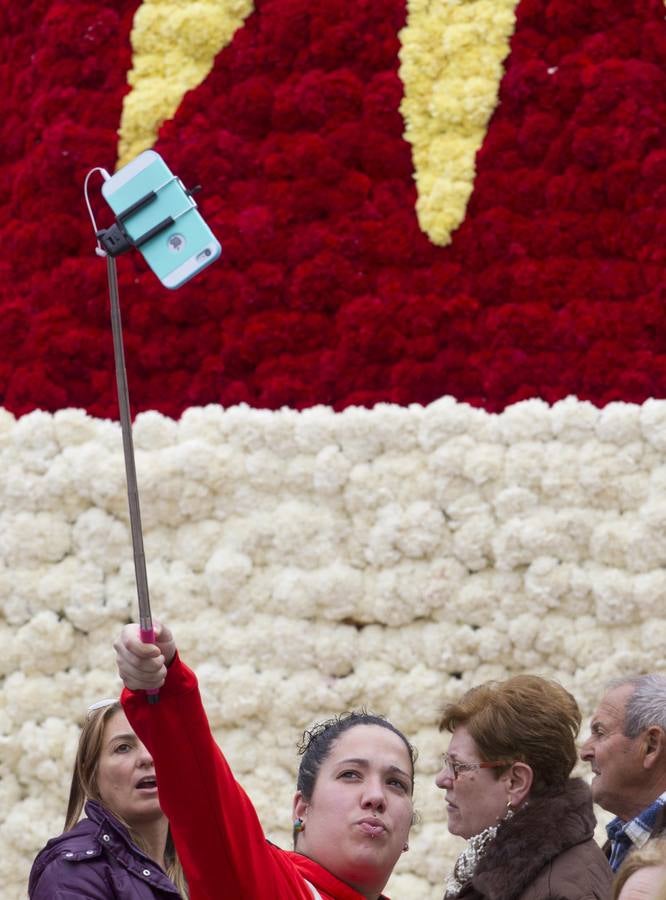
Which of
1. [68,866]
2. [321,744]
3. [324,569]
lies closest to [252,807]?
[321,744]

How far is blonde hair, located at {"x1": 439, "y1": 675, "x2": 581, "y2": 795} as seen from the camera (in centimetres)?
290

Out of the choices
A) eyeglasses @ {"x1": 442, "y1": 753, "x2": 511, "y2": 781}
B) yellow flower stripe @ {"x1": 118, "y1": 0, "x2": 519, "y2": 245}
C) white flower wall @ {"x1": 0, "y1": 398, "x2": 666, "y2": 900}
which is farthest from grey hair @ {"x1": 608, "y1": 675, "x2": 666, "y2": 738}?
yellow flower stripe @ {"x1": 118, "y1": 0, "x2": 519, "y2": 245}

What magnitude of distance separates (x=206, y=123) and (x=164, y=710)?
3138mm

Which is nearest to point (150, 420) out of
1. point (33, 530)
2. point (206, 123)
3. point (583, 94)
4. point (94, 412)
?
point (94, 412)

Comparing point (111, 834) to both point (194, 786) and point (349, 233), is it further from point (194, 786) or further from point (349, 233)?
point (349, 233)

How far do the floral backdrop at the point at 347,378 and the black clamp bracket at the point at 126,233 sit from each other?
2.36 m

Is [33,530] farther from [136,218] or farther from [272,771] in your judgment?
[136,218]

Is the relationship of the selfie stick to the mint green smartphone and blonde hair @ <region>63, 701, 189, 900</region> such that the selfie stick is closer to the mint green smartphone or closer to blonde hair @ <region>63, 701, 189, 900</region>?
the mint green smartphone

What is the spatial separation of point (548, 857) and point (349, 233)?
233 cm

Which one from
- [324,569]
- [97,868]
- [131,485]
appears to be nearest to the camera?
Answer: [131,485]

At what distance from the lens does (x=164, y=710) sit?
6.15ft

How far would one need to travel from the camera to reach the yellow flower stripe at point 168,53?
4.68 meters

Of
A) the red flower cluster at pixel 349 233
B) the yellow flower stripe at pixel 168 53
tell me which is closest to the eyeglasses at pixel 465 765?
the red flower cluster at pixel 349 233

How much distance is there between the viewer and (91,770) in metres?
3.09
